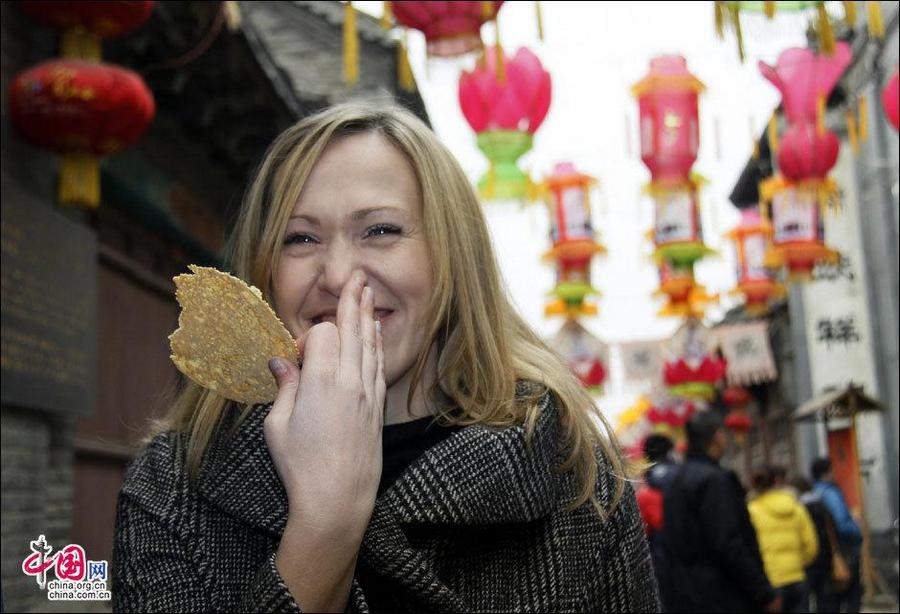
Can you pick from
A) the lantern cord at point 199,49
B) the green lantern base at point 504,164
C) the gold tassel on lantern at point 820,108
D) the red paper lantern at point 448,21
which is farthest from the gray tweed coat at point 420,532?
the gold tassel on lantern at point 820,108

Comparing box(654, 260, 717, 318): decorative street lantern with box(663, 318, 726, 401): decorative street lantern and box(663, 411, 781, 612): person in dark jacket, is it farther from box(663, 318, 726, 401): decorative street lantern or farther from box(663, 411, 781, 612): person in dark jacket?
box(663, 411, 781, 612): person in dark jacket

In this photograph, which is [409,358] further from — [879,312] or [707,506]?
[879,312]

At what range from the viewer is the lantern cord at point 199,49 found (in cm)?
664

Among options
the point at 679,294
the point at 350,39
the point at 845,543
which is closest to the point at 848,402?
the point at 845,543

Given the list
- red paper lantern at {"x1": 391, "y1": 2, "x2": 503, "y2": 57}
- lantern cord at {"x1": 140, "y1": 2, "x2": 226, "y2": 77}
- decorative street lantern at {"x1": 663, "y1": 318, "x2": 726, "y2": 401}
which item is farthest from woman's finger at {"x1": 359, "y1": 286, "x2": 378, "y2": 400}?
decorative street lantern at {"x1": 663, "y1": 318, "x2": 726, "y2": 401}

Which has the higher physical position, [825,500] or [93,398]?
[93,398]

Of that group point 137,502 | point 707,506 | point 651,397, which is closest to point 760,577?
point 707,506

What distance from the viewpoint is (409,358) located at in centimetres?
185

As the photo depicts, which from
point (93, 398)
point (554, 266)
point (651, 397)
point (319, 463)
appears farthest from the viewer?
point (651, 397)

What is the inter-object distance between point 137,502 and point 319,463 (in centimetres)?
48

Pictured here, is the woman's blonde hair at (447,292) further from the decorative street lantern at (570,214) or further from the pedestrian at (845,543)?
the decorative street lantern at (570,214)

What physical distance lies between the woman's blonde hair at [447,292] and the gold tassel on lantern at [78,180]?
3590mm

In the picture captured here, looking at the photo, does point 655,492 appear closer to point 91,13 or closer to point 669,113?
point 669,113

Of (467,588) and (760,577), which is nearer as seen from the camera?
(467,588)
